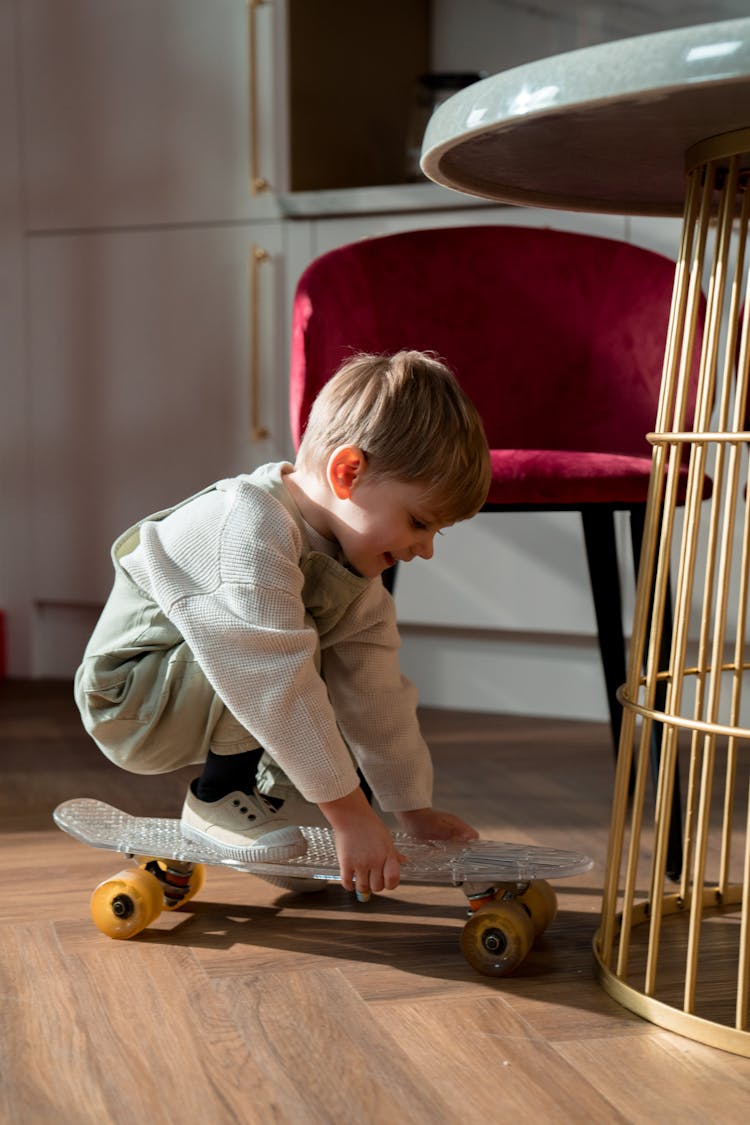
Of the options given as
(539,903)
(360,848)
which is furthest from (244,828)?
(539,903)

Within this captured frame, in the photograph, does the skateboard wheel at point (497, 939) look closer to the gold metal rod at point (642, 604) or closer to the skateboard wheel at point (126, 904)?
the gold metal rod at point (642, 604)

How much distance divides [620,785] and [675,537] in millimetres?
1152

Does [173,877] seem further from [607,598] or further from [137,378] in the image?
[137,378]

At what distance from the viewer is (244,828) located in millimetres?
1188

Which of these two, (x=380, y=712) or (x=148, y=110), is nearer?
(x=380, y=712)

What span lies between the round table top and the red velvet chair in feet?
1.17

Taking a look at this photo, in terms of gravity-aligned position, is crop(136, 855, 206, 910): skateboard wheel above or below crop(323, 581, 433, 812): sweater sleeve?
below

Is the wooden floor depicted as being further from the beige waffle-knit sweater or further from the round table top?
the round table top

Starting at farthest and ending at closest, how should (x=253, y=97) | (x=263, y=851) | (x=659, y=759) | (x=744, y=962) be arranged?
(x=253, y=97) → (x=659, y=759) → (x=263, y=851) → (x=744, y=962)

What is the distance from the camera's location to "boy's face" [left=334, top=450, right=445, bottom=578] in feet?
3.60

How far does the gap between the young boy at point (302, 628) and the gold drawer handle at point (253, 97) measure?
1.30 m

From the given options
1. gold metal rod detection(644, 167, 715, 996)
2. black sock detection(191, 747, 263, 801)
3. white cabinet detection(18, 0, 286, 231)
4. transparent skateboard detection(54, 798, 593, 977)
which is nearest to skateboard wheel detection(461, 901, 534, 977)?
transparent skateboard detection(54, 798, 593, 977)

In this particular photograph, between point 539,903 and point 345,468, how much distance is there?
0.40 metres

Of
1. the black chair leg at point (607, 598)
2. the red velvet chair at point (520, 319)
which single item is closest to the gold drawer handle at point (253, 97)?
the red velvet chair at point (520, 319)
